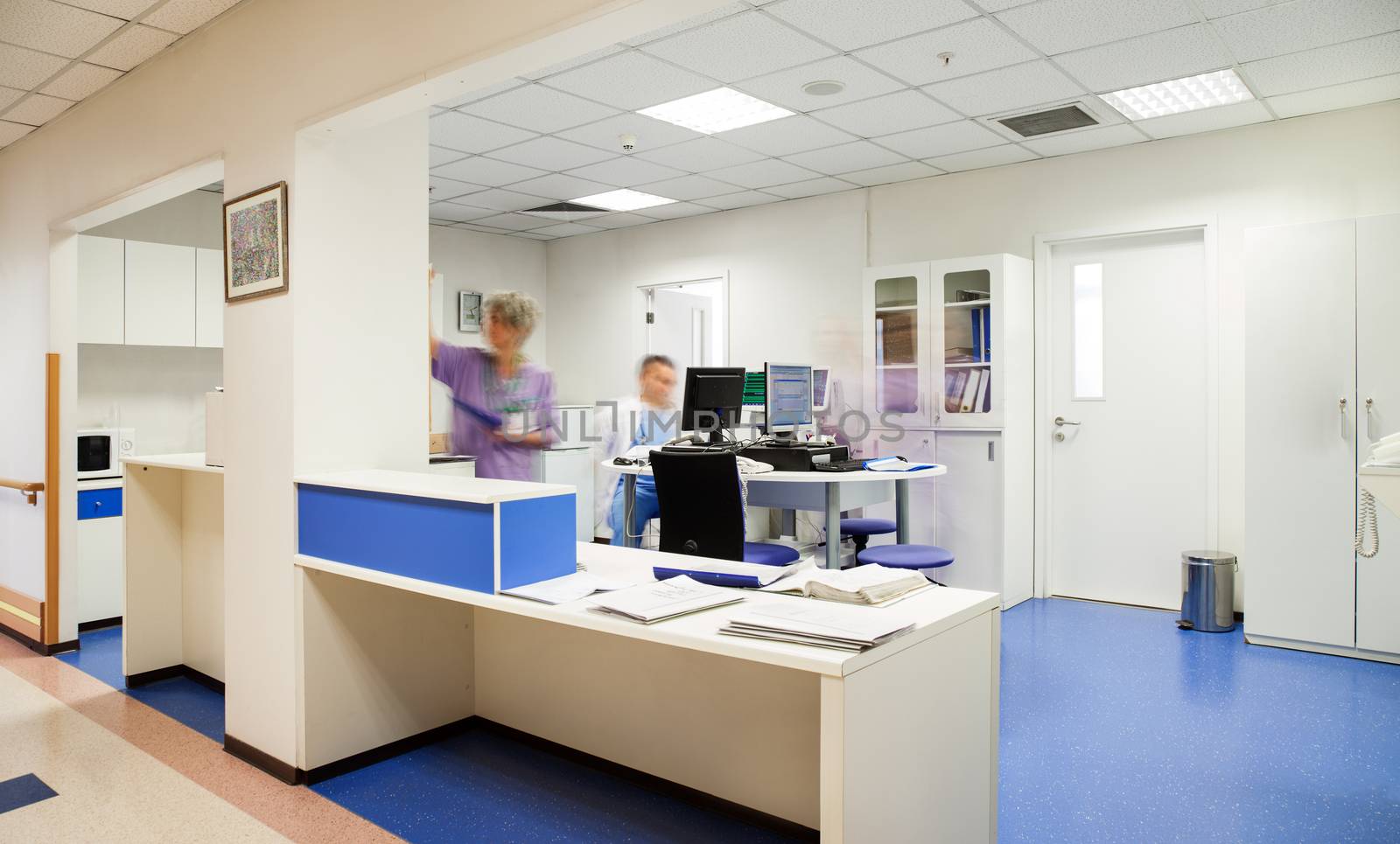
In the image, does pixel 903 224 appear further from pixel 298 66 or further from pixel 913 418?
pixel 298 66

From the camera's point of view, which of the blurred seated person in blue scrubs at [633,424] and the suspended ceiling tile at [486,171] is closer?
the suspended ceiling tile at [486,171]

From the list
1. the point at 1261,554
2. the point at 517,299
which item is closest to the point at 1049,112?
the point at 1261,554

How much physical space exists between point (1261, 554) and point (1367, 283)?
4.45 ft

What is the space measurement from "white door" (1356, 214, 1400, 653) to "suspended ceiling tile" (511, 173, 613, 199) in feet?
14.2

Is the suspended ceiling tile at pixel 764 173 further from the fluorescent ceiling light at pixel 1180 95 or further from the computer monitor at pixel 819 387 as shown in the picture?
the fluorescent ceiling light at pixel 1180 95

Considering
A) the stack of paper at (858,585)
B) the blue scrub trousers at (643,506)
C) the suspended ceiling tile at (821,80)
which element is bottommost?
the blue scrub trousers at (643,506)

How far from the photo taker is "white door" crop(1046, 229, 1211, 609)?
16.4ft

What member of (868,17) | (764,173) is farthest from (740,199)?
(868,17)

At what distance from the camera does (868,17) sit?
11.1 feet

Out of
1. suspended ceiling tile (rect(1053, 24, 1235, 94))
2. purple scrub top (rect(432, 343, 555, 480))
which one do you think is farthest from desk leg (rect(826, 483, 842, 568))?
suspended ceiling tile (rect(1053, 24, 1235, 94))

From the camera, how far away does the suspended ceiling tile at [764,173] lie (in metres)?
5.51

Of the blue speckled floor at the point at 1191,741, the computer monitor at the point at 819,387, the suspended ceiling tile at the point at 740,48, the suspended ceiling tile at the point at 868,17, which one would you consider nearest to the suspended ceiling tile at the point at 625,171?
the suspended ceiling tile at the point at 740,48

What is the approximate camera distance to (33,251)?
4.55 meters

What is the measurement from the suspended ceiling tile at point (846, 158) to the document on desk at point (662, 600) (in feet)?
12.1
